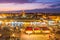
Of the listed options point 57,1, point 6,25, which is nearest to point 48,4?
point 57,1

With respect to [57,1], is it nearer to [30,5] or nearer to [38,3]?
[38,3]

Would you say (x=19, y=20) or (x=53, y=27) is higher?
(x=19, y=20)

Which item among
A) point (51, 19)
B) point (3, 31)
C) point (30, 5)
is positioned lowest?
point (3, 31)

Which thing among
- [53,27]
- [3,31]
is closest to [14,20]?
[3,31]

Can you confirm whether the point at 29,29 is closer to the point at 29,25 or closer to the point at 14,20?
the point at 29,25

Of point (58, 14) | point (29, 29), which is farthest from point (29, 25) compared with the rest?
point (58, 14)

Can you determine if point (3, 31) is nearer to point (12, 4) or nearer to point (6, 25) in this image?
point (6, 25)

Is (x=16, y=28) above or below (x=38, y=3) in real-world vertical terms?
below
